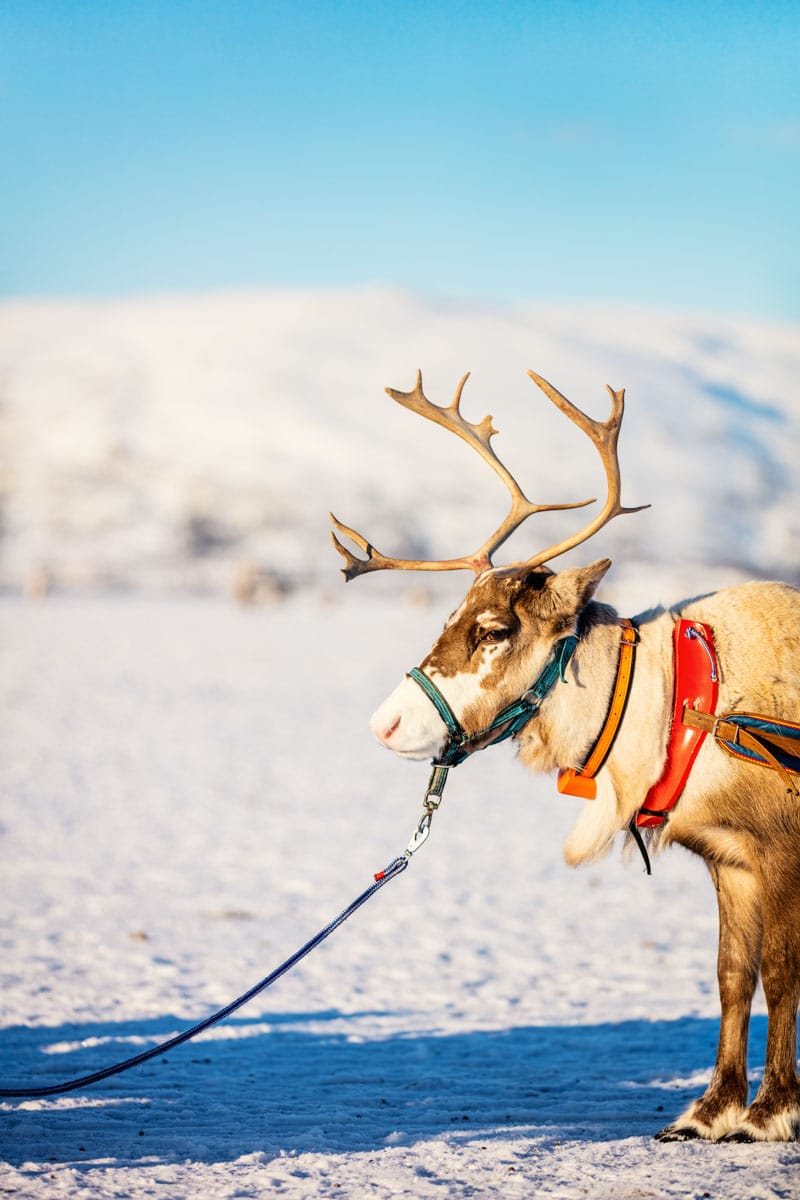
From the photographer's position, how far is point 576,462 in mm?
108312

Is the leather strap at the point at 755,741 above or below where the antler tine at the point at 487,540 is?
below

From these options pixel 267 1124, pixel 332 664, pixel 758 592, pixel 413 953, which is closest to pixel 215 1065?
pixel 267 1124

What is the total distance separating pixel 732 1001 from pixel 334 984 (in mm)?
3237

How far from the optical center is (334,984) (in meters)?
7.09

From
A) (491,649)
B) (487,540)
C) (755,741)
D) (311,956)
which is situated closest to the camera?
(755,741)

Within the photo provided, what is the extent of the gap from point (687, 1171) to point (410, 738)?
1868 mm

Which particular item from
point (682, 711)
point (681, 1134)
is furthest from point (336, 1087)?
point (682, 711)

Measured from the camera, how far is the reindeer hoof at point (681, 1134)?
172 inches

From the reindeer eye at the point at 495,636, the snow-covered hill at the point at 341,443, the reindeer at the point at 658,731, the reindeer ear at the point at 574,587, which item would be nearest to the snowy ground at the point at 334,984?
the reindeer at the point at 658,731

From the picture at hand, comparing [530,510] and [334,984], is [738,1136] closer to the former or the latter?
[530,510]

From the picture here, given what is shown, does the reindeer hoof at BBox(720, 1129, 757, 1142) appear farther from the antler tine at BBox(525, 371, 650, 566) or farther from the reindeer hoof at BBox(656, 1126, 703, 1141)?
the antler tine at BBox(525, 371, 650, 566)

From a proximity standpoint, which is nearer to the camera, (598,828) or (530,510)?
(598,828)

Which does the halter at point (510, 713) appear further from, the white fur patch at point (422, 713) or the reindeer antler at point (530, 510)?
the reindeer antler at point (530, 510)

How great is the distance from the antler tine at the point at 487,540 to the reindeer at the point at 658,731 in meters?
0.04
